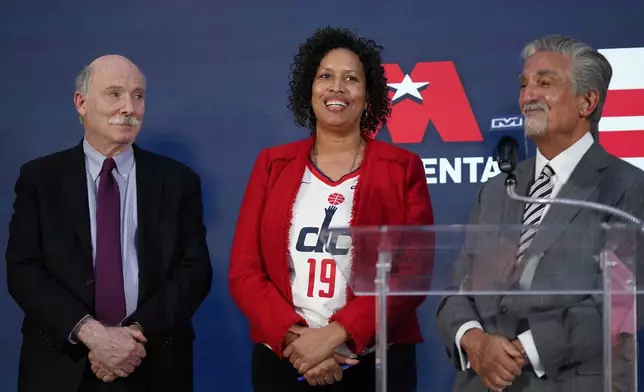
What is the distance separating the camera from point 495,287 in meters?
2.46

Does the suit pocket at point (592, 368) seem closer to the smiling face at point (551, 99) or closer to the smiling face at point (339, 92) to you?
the smiling face at point (551, 99)

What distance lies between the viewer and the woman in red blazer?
303cm

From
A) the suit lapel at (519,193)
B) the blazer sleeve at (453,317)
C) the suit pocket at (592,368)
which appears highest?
the suit lapel at (519,193)

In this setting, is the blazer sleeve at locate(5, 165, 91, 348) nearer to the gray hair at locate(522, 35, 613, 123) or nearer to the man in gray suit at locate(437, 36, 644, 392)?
the man in gray suit at locate(437, 36, 644, 392)

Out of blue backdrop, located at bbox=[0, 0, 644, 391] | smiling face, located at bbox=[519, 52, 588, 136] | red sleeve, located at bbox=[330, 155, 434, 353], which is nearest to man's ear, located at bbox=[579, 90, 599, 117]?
smiling face, located at bbox=[519, 52, 588, 136]

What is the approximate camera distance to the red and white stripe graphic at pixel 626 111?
3.92 m

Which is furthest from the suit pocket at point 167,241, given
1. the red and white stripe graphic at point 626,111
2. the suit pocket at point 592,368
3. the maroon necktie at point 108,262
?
the red and white stripe graphic at point 626,111

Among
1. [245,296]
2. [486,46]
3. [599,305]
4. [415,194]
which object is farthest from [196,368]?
[599,305]

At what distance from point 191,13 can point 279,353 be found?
1.85m

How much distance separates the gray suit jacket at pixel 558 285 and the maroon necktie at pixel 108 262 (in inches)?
46.4

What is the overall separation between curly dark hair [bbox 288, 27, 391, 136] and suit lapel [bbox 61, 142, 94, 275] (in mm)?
814

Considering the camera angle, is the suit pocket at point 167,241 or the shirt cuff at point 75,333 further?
the suit pocket at point 167,241

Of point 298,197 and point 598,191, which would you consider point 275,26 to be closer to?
point 298,197

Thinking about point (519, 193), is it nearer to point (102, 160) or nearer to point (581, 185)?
point (581, 185)
